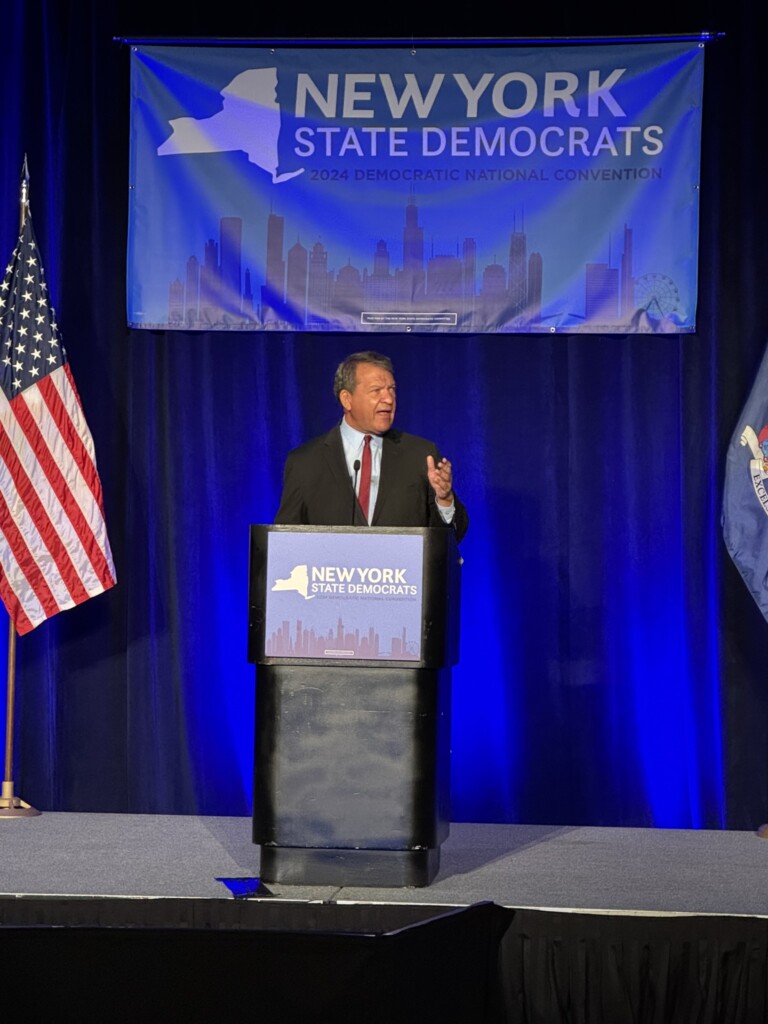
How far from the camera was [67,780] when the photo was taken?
5781mm

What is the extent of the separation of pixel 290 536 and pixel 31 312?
2.03 m

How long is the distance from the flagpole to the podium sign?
1.75 m

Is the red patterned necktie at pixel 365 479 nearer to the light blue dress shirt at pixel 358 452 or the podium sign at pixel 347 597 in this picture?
the light blue dress shirt at pixel 358 452

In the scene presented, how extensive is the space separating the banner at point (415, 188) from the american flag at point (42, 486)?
48 centimetres

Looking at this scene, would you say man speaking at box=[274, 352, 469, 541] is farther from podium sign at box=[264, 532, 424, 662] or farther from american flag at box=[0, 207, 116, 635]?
american flag at box=[0, 207, 116, 635]

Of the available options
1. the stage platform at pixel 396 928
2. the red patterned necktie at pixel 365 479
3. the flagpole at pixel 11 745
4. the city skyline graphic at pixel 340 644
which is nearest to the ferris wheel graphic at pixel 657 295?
the red patterned necktie at pixel 365 479

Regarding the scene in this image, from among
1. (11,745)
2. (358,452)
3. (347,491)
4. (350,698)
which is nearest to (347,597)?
(350,698)

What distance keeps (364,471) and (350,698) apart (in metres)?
0.75

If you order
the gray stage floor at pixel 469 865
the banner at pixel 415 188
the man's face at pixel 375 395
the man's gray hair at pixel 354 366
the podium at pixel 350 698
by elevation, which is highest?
the banner at pixel 415 188

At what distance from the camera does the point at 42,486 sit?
5410 millimetres

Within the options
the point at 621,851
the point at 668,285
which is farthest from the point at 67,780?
the point at 668,285

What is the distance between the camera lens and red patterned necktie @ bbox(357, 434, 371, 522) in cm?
433

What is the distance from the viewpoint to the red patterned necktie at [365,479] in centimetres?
433

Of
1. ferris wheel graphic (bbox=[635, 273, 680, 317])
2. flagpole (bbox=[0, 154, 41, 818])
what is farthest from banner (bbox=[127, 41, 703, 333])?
flagpole (bbox=[0, 154, 41, 818])
